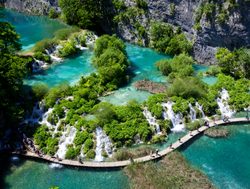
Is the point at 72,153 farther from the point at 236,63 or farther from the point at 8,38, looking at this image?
the point at 236,63

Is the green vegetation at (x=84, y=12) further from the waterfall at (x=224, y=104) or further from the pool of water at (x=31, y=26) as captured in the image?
the waterfall at (x=224, y=104)

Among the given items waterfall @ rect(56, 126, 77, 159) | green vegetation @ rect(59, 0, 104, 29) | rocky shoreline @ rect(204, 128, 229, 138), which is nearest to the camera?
waterfall @ rect(56, 126, 77, 159)

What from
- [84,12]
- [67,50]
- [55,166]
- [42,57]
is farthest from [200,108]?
[84,12]

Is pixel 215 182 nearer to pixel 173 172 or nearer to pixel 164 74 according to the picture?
pixel 173 172

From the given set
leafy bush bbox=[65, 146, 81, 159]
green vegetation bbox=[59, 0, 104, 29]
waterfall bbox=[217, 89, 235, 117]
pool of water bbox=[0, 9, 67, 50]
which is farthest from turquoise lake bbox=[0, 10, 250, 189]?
pool of water bbox=[0, 9, 67, 50]

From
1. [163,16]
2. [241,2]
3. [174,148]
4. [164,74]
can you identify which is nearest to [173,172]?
[174,148]

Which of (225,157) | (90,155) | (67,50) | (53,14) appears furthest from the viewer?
(53,14)

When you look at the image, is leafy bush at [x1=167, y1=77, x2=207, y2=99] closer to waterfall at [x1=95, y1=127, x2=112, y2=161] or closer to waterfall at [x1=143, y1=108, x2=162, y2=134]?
waterfall at [x1=143, y1=108, x2=162, y2=134]
